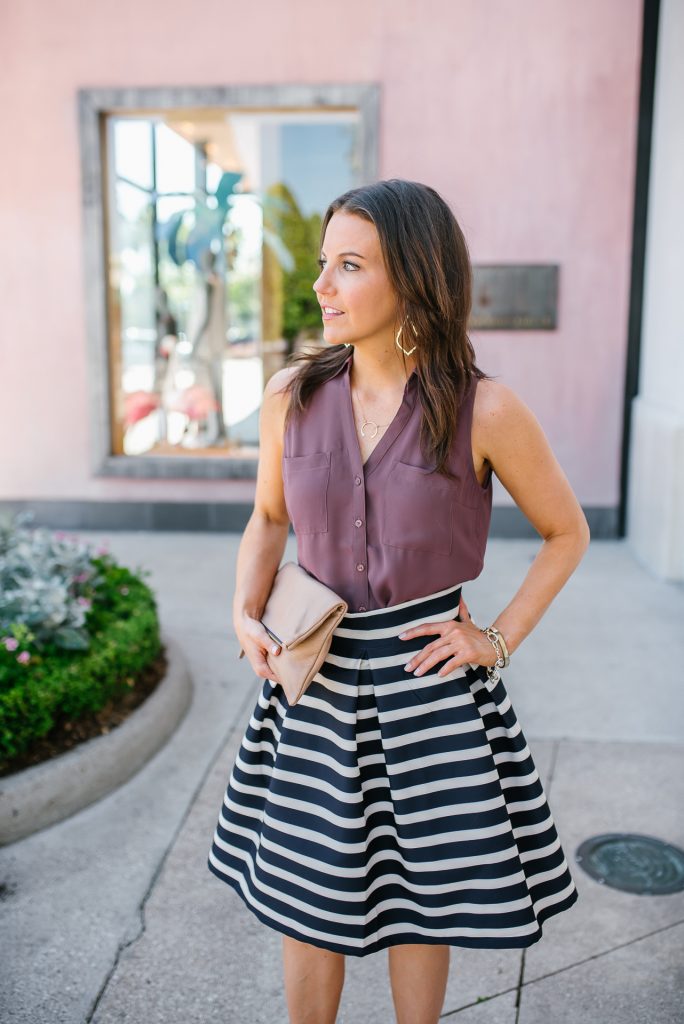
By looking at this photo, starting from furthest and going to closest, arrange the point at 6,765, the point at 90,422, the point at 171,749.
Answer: the point at 90,422 → the point at 171,749 → the point at 6,765

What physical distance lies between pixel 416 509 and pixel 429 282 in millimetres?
439

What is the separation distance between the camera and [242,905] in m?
2.96

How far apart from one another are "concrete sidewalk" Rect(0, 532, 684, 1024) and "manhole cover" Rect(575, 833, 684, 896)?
0.05m

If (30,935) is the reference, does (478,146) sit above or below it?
above

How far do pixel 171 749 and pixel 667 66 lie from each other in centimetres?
579

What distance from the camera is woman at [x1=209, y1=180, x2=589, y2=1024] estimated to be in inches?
75.2

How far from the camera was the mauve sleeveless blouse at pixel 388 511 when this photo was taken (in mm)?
1922

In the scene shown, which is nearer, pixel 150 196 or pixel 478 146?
pixel 478 146

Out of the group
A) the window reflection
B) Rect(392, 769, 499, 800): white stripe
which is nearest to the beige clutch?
Rect(392, 769, 499, 800): white stripe

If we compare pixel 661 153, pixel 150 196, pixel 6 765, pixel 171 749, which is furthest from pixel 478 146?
pixel 6 765

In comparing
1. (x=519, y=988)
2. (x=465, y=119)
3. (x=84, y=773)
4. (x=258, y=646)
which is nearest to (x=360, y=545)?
(x=258, y=646)

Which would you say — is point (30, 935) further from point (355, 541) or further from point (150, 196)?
point (150, 196)

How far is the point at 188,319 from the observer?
834 cm

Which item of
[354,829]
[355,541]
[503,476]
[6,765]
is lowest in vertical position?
[6,765]
